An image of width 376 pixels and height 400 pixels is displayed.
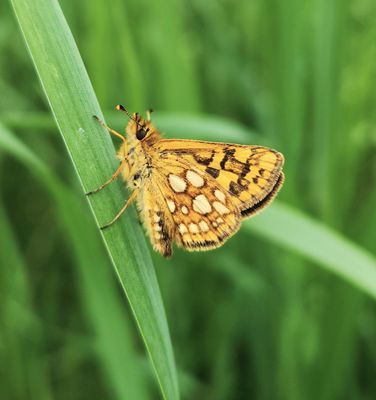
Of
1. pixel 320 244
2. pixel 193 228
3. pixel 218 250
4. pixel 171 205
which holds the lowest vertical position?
pixel 320 244

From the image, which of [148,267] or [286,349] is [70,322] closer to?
[286,349]

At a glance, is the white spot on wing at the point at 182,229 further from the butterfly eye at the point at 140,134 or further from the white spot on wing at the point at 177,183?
the butterfly eye at the point at 140,134

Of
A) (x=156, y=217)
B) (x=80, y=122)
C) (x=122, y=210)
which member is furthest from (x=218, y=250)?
(x=80, y=122)

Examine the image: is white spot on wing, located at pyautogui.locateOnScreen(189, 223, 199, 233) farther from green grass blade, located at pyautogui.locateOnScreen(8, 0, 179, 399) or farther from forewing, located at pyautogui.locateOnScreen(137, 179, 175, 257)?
green grass blade, located at pyautogui.locateOnScreen(8, 0, 179, 399)

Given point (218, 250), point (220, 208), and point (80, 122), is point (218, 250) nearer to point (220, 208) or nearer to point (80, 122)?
point (220, 208)

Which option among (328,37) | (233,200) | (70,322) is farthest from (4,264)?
(328,37)
